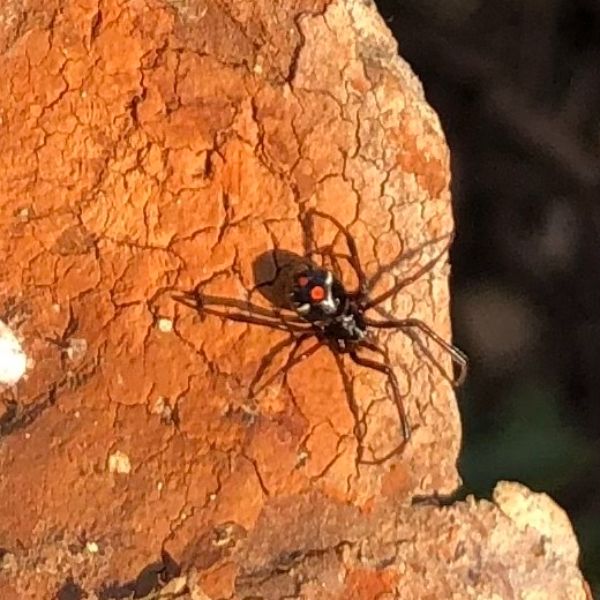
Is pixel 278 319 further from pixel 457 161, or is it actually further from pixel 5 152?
pixel 457 161

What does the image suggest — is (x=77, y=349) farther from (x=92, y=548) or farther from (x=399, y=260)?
(x=399, y=260)

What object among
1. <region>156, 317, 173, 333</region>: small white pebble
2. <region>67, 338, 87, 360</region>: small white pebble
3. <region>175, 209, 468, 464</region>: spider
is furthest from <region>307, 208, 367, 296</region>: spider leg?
<region>67, 338, 87, 360</region>: small white pebble

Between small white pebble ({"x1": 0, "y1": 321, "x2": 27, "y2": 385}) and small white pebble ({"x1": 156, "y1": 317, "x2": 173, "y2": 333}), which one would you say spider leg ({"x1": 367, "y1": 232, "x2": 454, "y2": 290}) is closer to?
small white pebble ({"x1": 156, "y1": 317, "x2": 173, "y2": 333})

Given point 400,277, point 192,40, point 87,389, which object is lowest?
point 87,389

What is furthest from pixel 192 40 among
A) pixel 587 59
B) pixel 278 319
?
pixel 587 59

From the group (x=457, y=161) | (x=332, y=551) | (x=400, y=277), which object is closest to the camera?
(x=332, y=551)

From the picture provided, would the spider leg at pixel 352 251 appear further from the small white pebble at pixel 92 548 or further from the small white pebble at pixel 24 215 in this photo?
the small white pebble at pixel 92 548

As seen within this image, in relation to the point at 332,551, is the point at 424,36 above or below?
above

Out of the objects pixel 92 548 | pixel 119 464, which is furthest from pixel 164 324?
pixel 92 548
